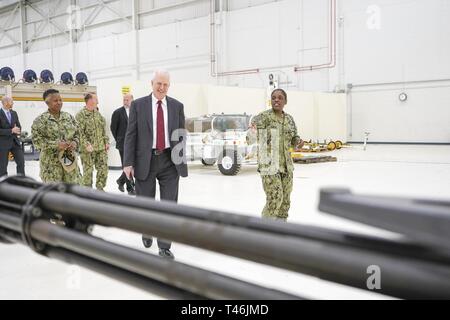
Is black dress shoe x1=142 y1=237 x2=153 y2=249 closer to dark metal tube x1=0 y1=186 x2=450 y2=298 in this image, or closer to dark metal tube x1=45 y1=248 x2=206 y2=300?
dark metal tube x1=45 y1=248 x2=206 y2=300

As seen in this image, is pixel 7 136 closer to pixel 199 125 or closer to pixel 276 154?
pixel 199 125

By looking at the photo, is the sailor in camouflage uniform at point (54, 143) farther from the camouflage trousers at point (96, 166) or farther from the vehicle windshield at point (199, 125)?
the vehicle windshield at point (199, 125)

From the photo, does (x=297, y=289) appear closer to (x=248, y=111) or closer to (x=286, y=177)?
(x=286, y=177)

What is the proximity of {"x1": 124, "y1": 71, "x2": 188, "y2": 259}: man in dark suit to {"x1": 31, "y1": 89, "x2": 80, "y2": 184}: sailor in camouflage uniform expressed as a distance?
1055 mm

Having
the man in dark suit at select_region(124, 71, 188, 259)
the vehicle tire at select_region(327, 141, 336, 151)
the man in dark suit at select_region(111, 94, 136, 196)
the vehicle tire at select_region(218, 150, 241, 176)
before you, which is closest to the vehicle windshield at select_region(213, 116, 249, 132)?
the vehicle tire at select_region(218, 150, 241, 176)

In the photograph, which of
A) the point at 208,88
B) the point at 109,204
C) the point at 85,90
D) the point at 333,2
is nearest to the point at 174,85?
the point at 208,88

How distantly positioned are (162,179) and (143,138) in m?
0.40

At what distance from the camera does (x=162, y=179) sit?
12.7 ft

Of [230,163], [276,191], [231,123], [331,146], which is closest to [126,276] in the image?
[276,191]

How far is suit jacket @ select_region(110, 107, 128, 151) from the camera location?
6664 mm

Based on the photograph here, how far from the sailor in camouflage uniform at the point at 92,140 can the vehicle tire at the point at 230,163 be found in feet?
11.5

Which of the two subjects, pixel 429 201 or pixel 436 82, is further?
pixel 436 82
